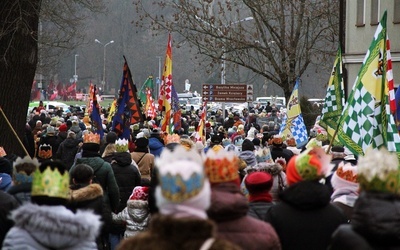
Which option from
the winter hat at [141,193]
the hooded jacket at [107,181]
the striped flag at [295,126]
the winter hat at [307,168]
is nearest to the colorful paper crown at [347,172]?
the winter hat at [307,168]

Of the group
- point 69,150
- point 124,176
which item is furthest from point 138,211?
point 69,150

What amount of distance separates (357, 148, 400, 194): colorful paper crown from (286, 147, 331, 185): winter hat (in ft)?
3.57

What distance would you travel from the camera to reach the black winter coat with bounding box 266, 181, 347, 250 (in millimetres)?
6836

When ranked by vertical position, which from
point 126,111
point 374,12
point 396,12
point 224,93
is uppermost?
point 374,12

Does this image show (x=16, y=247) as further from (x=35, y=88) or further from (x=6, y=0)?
(x=35, y=88)

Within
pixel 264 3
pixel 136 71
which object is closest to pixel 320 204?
pixel 264 3

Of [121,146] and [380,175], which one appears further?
[121,146]

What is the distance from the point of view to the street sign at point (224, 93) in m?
31.0

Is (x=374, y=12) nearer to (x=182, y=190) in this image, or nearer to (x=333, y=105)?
(x=333, y=105)

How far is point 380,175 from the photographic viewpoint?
5715 millimetres

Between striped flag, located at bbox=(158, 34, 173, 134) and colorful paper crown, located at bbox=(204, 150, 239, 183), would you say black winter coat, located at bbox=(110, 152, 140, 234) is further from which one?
striped flag, located at bbox=(158, 34, 173, 134)

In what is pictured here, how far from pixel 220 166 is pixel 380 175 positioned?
92cm

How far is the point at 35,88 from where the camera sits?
8406cm

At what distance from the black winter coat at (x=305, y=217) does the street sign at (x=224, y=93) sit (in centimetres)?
2395
